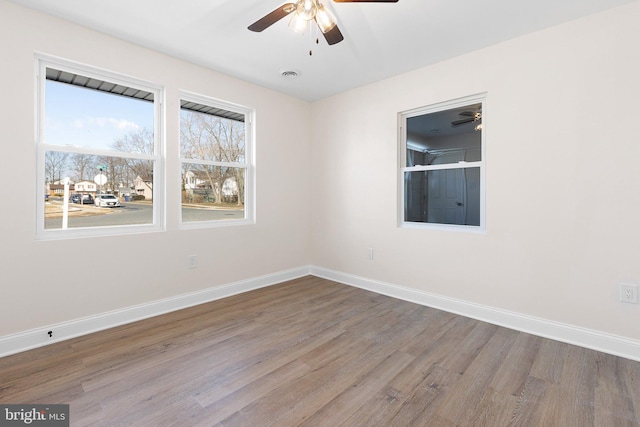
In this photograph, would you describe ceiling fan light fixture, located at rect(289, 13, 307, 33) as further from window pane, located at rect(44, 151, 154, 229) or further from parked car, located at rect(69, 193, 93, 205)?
parked car, located at rect(69, 193, 93, 205)

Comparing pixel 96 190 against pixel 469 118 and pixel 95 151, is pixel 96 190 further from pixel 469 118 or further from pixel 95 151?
pixel 469 118

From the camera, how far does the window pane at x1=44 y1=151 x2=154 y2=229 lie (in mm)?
2543

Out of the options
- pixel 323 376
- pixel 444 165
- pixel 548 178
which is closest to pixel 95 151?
pixel 323 376

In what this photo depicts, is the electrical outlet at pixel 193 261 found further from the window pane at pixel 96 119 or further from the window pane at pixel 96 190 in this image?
the window pane at pixel 96 119

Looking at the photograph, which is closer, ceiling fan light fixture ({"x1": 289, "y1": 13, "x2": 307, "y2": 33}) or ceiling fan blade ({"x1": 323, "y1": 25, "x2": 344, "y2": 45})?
ceiling fan light fixture ({"x1": 289, "y1": 13, "x2": 307, "y2": 33})

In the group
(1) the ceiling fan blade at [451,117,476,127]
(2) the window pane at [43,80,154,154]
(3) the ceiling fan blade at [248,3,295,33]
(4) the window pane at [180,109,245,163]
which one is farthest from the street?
(1) the ceiling fan blade at [451,117,476,127]

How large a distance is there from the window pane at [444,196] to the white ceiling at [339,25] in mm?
1210

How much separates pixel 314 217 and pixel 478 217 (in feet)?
7.49

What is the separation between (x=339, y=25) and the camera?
2500mm

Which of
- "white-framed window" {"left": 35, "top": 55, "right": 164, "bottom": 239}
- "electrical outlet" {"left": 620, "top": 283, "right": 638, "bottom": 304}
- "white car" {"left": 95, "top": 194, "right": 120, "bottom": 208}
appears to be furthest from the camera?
"white car" {"left": 95, "top": 194, "right": 120, "bottom": 208}

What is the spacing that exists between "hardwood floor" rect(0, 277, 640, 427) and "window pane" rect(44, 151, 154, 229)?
3.40 ft

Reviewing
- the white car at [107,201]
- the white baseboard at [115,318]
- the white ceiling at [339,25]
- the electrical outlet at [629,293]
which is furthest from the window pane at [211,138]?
the electrical outlet at [629,293]

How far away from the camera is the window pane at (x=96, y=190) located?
2.54 meters

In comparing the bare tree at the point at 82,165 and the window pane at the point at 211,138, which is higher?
the window pane at the point at 211,138
